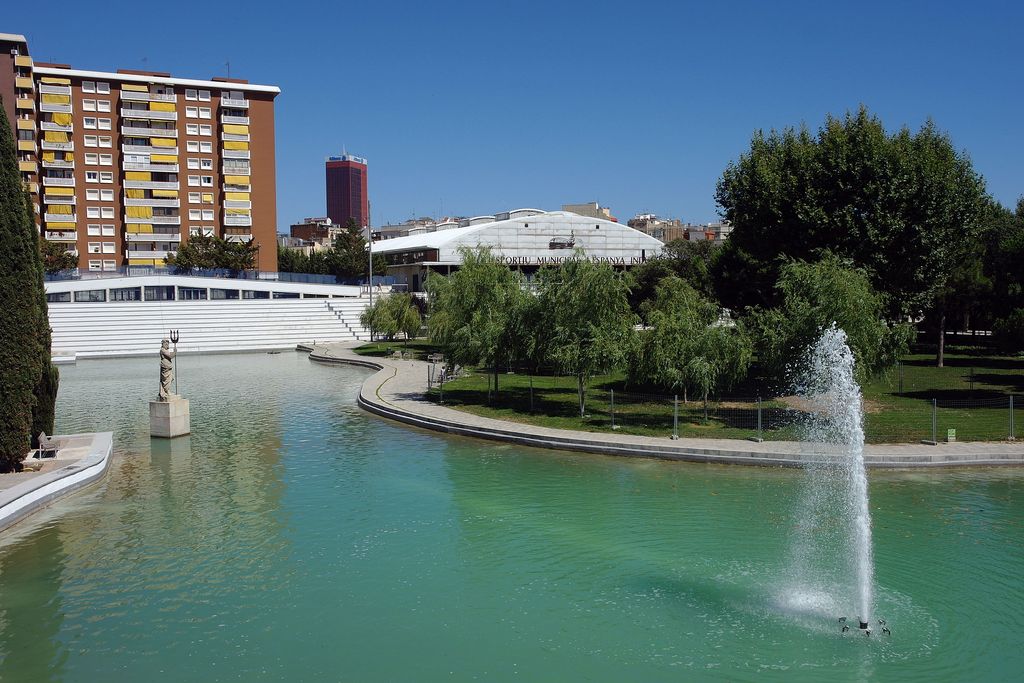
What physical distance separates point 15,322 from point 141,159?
6552 centimetres

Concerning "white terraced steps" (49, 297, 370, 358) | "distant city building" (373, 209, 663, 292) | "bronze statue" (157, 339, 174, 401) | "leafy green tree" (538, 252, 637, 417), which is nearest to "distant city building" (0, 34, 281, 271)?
"distant city building" (373, 209, 663, 292)

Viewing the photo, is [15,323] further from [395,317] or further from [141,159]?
[141,159]

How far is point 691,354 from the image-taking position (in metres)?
26.3

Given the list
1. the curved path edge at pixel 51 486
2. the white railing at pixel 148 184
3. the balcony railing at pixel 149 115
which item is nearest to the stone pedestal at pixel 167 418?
the curved path edge at pixel 51 486

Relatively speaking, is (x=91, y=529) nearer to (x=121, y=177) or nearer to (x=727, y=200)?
(x=727, y=200)

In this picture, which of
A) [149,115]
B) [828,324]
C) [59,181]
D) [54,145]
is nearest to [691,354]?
[828,324]

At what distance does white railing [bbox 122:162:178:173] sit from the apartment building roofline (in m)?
7.70

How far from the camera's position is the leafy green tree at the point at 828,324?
81.5ft

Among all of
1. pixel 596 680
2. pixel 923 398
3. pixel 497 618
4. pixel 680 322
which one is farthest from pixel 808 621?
pixel 923 398

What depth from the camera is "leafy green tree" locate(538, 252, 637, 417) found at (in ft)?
88.5

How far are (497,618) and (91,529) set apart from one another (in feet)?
31.0

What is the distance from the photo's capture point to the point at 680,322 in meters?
27.2

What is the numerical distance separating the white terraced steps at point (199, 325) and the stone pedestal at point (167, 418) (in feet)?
109

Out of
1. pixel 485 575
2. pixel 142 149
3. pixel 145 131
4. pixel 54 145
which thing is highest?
pixel 145 131
